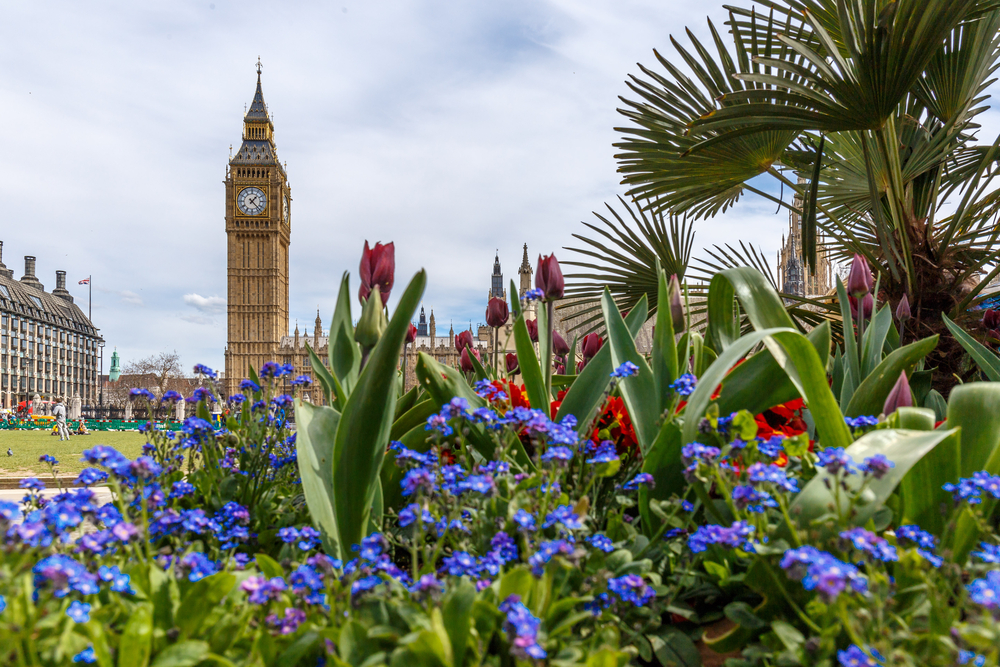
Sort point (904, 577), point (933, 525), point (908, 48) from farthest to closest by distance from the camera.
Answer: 1. point (908, 48)
2. point (933, 525)
3. point (904, 577)

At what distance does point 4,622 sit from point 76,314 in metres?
98.0

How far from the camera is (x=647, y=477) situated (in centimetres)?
123

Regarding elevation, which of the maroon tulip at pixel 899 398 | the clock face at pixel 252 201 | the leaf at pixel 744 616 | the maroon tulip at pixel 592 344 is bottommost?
the leaf at pixel 744 616

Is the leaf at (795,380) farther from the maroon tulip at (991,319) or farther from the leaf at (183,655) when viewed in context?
the maroon tulip at (991,319)

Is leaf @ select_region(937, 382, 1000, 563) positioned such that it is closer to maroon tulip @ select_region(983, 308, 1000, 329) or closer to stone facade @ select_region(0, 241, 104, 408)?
maroon tulip @ select_region(983, 308, 1000, 329)

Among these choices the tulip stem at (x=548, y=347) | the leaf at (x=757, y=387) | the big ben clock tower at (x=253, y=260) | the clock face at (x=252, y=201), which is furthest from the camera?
the clock face at (x=252, y=201)

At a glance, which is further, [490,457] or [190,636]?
[490,457]

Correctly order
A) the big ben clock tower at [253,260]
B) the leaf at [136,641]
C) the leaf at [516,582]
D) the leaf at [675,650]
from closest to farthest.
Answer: the leaf at [136,641], the leaf at [516,582], the leaf at [675,650], the big ben clock tower at [253,260]

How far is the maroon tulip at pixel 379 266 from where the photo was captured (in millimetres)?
1629

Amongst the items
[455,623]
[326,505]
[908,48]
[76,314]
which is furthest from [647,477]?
[76,314]

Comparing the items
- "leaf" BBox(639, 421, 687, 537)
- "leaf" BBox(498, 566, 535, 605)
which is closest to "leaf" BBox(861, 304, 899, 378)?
"leaf" BBox(639, 421, 687, 537)

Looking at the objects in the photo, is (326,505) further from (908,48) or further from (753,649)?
(908,48)

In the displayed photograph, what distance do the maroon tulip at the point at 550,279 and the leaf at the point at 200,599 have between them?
116 cm

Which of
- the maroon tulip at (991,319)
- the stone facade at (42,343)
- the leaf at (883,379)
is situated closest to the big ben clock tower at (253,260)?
the stone facade at (42,343)
